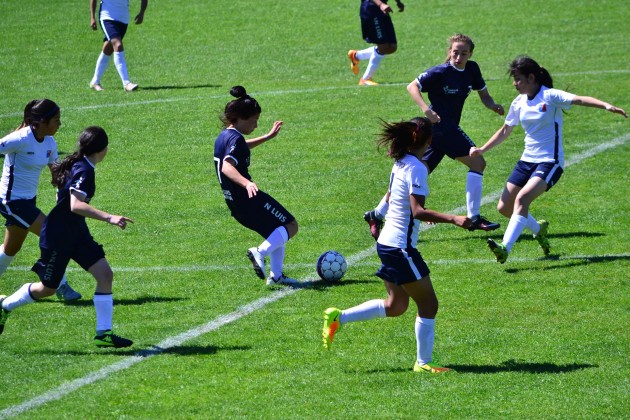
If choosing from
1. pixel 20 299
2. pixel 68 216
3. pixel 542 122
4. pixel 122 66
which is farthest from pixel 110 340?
pixel 122 66

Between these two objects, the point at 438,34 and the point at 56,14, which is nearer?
the point at 438,34

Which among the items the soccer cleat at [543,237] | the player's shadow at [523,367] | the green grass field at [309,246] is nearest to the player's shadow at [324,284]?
the green grass field at [309,246]

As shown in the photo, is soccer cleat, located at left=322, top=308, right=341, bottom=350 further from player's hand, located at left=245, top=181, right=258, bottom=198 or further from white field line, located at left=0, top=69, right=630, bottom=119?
white field line, located at left=0, top=69, right=630, bottom=119

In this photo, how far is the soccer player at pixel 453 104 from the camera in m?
13.7

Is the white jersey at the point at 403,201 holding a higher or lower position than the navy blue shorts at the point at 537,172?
higher

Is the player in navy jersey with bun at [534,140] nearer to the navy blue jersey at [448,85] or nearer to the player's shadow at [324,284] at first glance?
the navy blue jersey at [448,85]

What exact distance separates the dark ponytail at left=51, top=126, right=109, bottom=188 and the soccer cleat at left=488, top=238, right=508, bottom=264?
173 inches

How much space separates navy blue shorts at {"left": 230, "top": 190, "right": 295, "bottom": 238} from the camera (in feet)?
38.6

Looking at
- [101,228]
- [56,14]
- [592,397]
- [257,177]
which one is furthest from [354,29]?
[592,397]

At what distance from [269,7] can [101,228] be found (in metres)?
16.1

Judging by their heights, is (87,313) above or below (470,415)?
below

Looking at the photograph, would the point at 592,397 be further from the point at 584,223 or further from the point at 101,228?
the point at 101,228

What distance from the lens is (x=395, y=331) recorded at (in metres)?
10.2

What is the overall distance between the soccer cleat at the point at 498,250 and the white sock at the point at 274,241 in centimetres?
219
